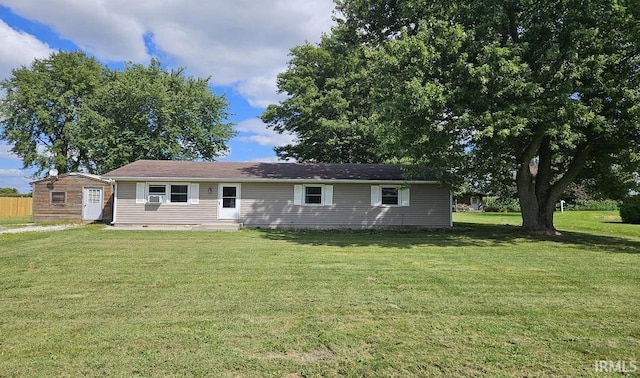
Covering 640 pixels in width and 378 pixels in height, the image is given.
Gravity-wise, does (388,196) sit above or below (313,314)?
above

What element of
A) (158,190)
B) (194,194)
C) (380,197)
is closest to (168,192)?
(158,190)

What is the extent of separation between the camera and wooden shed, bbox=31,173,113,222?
2006 cm

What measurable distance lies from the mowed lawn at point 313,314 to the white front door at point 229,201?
8.24m

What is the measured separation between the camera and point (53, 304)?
5.29 m

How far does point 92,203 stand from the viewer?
20.2 meters

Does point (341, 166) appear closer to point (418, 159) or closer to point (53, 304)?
point (418, 159)

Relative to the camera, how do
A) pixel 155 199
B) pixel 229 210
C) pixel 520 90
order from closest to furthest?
pixel 520 90
pixel 155 199
pixel 229 210

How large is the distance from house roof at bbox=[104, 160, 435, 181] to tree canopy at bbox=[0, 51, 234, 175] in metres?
8.96

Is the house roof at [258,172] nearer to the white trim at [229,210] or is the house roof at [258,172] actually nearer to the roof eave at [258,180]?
the roof eave at [258,180]

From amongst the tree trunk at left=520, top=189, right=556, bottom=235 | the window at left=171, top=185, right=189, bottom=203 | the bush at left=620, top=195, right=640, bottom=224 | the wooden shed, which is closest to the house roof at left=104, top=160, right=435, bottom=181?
the window at left=171, top=185, right=189, bottom=203

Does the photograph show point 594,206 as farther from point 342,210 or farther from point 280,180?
point 280,180

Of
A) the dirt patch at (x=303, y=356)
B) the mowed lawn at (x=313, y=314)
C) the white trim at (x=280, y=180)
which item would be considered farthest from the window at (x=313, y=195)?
the dirt patch at (x=303, y=356)

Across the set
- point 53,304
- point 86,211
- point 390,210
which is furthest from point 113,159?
point 53,304

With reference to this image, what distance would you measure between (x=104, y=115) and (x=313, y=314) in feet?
97.8
